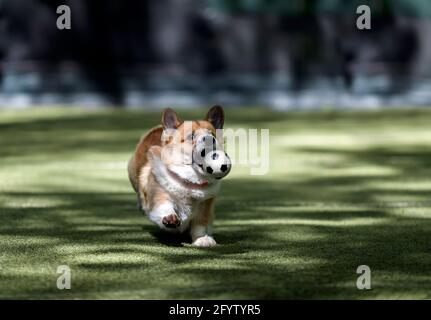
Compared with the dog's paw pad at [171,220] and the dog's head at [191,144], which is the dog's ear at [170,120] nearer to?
the dog's head at [191,144]

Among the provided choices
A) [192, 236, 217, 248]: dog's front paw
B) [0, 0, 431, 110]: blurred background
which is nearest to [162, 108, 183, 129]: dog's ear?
[192, 236, 217, 248]: dog's front paw

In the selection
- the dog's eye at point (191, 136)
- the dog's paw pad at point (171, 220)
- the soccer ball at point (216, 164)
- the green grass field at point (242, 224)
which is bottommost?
the green grass field at point (242, 224)

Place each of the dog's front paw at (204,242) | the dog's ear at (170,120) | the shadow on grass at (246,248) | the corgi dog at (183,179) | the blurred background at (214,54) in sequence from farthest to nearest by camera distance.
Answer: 1. the blurred background at (214,54)
2. the dog's front paw at (204,242)
3. the dog's ear at (170,120)
4. the corgi dog at (183,179)
5. the shadow on grass at (246,248)

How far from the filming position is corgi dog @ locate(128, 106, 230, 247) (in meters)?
5.46

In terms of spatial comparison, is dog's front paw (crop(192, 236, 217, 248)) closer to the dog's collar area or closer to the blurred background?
the dog's collar area

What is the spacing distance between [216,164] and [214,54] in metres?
11.2

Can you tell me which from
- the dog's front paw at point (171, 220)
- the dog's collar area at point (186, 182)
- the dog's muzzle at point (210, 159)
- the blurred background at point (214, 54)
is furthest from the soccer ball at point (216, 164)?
the blurred background at point (214, 54)

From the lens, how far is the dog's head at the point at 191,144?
17.7 ft

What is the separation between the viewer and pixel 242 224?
22.3 ft

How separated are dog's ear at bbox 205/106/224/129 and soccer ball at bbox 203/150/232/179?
0.33 meters

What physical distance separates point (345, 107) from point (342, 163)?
6210 mm

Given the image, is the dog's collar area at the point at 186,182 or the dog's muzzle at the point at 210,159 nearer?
the dog's muzzle at the point at 210,159

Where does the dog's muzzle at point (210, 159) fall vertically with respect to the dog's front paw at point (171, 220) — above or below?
above

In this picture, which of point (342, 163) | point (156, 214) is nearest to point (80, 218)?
point (156, 214)
